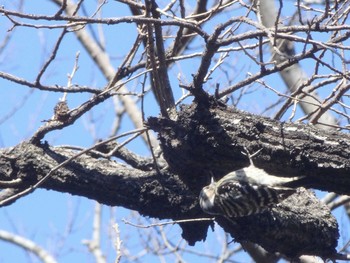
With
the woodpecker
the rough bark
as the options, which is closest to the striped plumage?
the woodpecker

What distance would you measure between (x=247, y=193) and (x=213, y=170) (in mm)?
317

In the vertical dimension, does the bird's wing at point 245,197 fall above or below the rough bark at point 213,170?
below

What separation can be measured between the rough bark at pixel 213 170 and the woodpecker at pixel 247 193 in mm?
72

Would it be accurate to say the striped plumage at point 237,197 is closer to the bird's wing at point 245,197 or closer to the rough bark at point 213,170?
the bird's wing at point 245,197

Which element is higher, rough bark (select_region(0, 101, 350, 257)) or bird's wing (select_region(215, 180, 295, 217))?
rough bark (select_region(0, 101, 350, 257))

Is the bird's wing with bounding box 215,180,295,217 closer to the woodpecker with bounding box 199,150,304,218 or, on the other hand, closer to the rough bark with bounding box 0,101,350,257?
the woodpecker with bounding box 199,150,304,218

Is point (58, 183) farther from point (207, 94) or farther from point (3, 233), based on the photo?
point (3, 233)

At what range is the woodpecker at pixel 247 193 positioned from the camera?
381cm

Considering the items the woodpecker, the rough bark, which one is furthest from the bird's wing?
the rough bark

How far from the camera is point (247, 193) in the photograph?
3.87 meters

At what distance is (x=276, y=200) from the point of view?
384cm

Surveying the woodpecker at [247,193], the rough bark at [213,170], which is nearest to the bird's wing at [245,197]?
the woodpecker at [247,193]

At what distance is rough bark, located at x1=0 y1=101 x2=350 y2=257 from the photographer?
12.6 feet

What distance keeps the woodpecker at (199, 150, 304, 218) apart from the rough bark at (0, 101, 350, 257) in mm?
72
